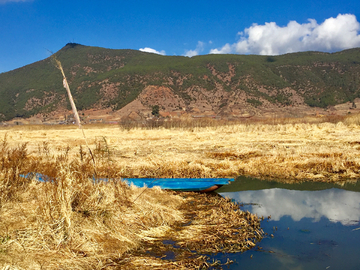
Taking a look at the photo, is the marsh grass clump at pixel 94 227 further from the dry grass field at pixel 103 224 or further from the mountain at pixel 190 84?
the mountain at pixel 190 84

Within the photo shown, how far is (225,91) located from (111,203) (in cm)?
10263

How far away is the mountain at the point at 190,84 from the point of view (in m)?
96.4

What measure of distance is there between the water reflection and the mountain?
2937 inches

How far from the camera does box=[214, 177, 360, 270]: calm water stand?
5312 mm

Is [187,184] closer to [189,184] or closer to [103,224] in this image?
[189,184]

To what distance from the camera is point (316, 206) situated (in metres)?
8.58

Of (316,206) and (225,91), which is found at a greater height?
(225,91)

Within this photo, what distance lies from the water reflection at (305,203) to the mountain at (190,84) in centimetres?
7459

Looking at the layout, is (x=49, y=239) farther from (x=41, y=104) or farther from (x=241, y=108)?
(x=41, y=104)

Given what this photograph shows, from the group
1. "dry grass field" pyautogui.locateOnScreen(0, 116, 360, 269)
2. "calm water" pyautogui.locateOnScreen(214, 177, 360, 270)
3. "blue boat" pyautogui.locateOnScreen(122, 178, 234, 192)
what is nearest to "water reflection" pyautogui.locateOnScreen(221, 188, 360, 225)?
"calm water" pyautogui.locateOnScreen(214, 177, 360, 270)

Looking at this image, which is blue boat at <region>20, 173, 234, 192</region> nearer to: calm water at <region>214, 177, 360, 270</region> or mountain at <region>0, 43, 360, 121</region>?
calm water at <region>214, 177, 360, 270</region>

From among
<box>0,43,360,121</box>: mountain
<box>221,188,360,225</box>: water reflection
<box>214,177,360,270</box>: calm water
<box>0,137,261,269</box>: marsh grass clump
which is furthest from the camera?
<box>0,43,360,121</box>: mountain

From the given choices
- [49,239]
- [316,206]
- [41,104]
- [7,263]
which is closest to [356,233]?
→ [316,206]

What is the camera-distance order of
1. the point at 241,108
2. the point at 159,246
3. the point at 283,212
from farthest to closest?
the point at 241,108 → the point at 283,212 → the point at 159,246
